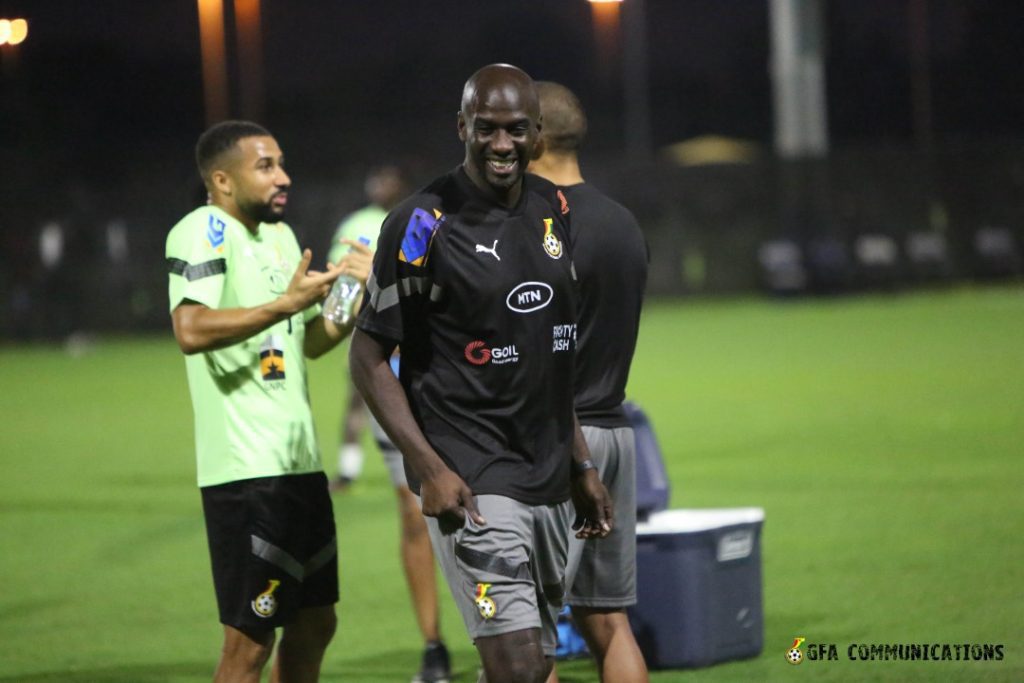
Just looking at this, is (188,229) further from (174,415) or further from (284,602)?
(174,415)

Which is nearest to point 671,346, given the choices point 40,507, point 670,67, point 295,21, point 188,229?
point 40,507

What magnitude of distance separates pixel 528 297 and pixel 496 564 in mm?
730

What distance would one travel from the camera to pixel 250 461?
5266mm

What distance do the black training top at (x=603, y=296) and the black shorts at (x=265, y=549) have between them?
3.22 feet

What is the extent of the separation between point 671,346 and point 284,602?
18617 mm

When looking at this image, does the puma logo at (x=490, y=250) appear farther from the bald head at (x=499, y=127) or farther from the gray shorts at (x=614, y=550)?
the gray shorts at (x=614, y=550)

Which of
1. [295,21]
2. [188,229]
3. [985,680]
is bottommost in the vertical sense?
[985,680]

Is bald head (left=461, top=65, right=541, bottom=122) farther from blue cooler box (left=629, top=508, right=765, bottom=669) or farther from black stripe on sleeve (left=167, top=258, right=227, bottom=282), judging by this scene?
blue cooler box (left=629, top=508, right=765, bottom=669)

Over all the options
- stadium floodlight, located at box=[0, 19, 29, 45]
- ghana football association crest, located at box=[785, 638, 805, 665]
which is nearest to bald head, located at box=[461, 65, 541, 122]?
ghana football association crest, located at box=[785, 638, 805, 665]

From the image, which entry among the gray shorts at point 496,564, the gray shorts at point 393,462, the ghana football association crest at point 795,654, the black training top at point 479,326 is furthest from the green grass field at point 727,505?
the black training top at point 479,326

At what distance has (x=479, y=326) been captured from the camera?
14.3 ft

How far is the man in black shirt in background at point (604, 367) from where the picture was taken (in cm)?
529

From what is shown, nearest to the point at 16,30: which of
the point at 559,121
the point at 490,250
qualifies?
the point at 559,121

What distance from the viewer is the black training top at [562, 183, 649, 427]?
5.27 metres
